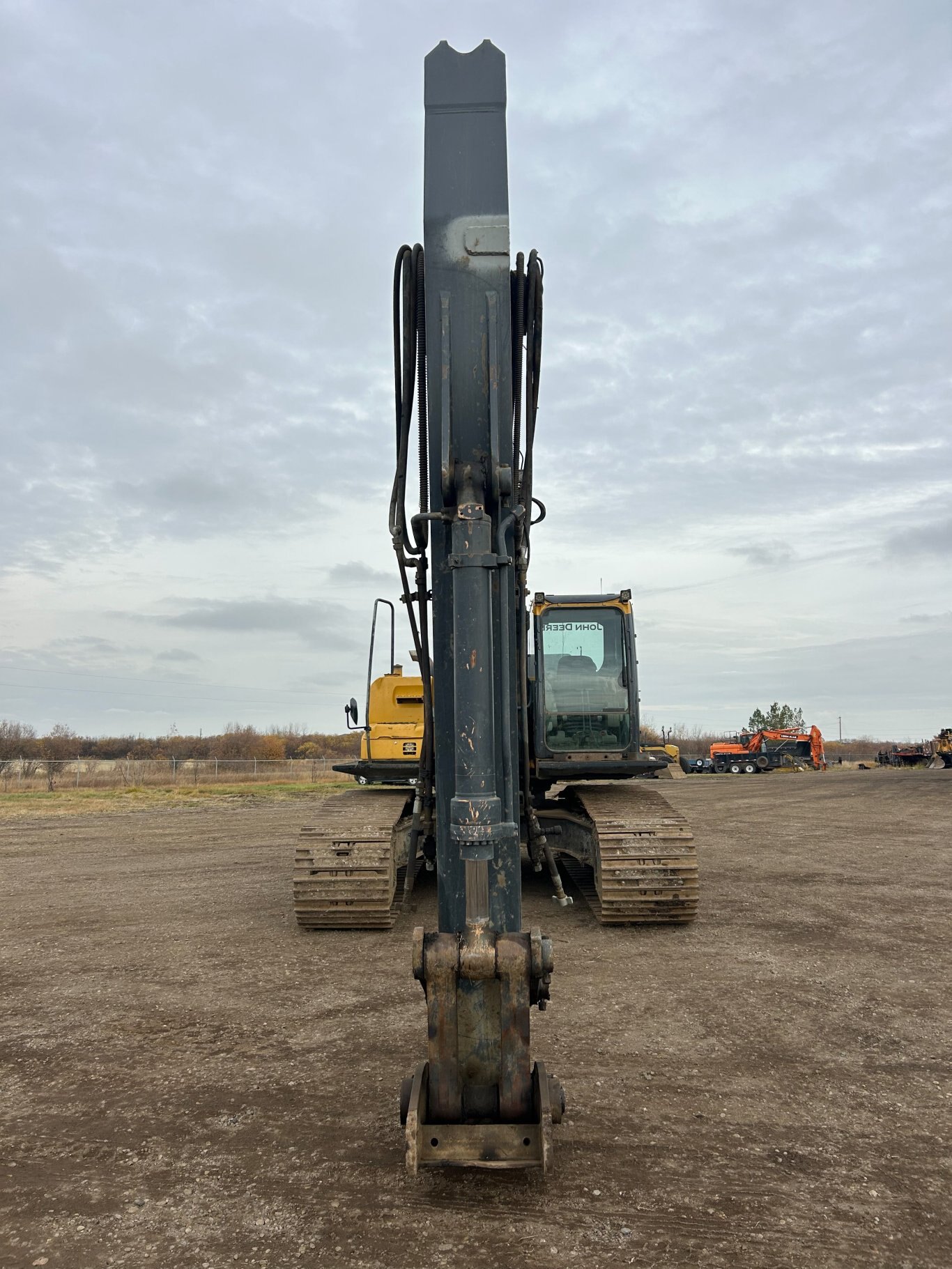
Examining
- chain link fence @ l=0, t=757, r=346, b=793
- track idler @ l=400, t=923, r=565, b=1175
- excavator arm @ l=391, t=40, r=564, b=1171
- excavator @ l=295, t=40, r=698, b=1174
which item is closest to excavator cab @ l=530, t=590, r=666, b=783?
excavator @ l=295, t=40, r=698, b=1174

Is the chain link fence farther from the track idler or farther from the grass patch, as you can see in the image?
the track idler

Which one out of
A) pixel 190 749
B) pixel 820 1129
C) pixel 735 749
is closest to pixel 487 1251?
pixel 820 1129

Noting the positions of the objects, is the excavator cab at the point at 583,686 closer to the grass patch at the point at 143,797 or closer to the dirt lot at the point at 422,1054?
the dirt lot at the point at 422,1054

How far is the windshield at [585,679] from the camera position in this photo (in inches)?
362

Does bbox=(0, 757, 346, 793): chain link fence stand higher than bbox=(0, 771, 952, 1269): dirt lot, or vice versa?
bbox=(0, 757, 346, 793): chain link fence

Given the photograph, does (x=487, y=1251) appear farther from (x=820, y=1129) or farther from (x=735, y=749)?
(x=735, y=749)

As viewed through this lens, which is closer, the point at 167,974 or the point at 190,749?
the point at 167,974

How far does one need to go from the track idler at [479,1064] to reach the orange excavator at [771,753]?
142ft

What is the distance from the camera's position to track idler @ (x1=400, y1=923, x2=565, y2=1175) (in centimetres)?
315

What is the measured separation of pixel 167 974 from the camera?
21.5ft

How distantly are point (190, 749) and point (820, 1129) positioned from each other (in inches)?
2525

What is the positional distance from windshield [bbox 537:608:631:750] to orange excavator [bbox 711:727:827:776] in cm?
3742

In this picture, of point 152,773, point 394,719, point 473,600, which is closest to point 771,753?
point 152,773

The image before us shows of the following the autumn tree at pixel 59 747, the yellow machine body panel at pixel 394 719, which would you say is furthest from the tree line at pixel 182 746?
the yellow machine body panel at pixel 394 719
